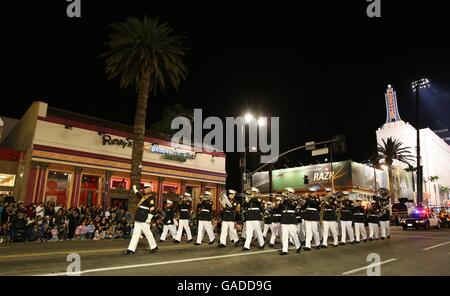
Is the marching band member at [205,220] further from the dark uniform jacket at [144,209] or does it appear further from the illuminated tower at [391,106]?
the illuminated tower at [391,106]

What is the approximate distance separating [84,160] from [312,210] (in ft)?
60.8

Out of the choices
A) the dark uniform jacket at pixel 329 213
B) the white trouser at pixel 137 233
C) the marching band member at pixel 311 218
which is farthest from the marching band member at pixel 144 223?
the dark uniform jacket at pixel 329 213

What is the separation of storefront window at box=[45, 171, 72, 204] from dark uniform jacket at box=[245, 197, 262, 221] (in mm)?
17024

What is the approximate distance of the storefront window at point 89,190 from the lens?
84.3ft

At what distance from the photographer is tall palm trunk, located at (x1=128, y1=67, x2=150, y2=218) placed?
20.3 m

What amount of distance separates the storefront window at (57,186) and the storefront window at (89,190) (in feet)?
4.03

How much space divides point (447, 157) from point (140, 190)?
448 ft

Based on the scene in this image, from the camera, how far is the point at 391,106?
97.2m

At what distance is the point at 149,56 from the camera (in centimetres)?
2248

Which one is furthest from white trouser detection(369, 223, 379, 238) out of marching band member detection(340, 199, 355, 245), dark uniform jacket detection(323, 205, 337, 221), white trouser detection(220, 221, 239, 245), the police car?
the police car

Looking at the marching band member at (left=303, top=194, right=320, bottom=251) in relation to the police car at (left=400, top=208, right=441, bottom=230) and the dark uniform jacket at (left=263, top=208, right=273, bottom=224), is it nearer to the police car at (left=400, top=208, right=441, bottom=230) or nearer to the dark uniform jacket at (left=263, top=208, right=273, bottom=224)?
the dark uniform jacket at (left=263, top=208, right=273, bottom=224)

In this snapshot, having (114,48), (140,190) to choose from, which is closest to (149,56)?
(114,48)
